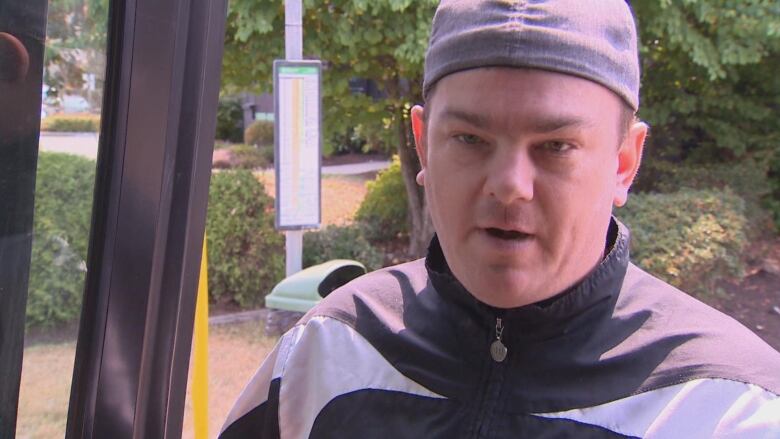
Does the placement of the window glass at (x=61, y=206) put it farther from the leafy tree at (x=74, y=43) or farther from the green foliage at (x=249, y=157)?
the green foliage at (x=249, y=157)

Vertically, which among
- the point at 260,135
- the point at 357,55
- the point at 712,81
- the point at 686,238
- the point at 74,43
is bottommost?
the point at 686,238

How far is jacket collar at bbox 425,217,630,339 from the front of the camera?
1220mm

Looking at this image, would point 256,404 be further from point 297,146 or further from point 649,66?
point 649,66

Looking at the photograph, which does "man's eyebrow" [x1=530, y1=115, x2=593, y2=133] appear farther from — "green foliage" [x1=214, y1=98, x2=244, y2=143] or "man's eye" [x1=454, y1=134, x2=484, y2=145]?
"green foliage" [x1=214, y1=98, x2=244, y2=143]

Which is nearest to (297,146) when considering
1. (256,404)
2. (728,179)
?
(256,404)

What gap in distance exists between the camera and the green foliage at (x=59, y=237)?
112cm

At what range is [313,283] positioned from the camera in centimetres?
253

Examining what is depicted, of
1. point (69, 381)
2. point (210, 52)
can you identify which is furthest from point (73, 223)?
point (210, 52)

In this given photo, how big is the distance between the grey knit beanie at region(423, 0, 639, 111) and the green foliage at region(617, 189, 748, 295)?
Result: 4.73m

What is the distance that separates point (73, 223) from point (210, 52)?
0.35 metres

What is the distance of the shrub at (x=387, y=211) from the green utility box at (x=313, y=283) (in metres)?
5.13

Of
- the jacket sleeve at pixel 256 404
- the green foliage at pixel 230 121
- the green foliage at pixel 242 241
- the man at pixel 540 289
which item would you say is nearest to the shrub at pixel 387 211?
the green foliage at pixel 242 241

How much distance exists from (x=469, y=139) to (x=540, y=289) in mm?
264

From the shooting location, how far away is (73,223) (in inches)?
→ 46.2
